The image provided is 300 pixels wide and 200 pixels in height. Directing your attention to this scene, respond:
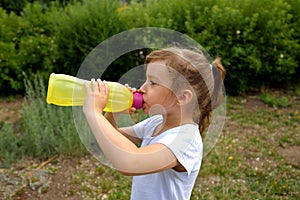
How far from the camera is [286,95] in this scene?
6.27 m

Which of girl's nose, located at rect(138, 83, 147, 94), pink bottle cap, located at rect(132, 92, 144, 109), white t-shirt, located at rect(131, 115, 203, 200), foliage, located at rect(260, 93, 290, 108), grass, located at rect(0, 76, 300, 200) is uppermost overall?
girl's nose, located at rect(138, 83, 147, 94)

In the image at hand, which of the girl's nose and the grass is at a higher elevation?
the girl's nose

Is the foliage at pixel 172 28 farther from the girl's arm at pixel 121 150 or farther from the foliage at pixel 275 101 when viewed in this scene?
the girl's arm at pixel 121 150

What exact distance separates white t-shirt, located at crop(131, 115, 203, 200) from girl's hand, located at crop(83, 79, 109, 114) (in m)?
0.24

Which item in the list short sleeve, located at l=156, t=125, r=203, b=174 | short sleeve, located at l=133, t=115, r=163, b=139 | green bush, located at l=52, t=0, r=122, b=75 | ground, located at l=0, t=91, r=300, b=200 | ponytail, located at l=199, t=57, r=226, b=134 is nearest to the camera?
short sleeve, located at l=156, t=125, r=203, b=174

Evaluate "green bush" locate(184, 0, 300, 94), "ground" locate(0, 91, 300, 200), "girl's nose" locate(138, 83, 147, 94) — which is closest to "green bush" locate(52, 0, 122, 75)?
"green bush" locate(184, 0, 300, 94)

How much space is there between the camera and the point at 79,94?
1.66m

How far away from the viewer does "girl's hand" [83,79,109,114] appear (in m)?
Answer: 1.51

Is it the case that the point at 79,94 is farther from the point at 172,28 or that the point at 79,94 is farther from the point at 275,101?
the point at 275,101

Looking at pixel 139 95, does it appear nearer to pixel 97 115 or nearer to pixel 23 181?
pixel 97 115

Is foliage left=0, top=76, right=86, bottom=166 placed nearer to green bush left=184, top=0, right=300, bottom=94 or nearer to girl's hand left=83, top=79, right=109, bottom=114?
green bush left=184, top=0, right=300, bottom=94

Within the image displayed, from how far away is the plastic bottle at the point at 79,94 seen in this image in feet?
5.44

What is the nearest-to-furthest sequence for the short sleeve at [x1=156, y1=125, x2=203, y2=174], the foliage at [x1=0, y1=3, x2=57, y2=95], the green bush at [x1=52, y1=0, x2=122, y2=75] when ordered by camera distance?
1. the short sleeve at [x1=156, y1=125, x2=203, y2=174]
2. the green bush at [x1=52, y1=0, x2=122, y2=75]
3. the foliage at [x1=0, y1=3, x2=57, y2=95]

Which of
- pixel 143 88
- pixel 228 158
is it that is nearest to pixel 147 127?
pixel 143 88
